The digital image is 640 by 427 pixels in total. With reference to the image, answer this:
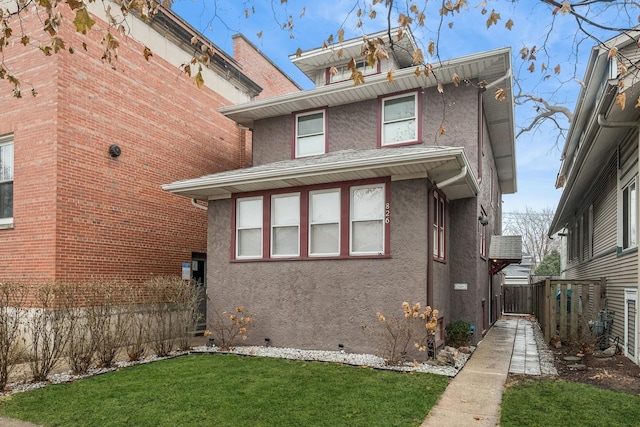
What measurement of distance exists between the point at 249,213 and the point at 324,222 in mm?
1924

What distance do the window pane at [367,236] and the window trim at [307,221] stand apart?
13cm

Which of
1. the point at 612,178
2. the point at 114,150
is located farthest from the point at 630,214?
the point at 114,150

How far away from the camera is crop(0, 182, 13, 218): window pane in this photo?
1038 centimetres

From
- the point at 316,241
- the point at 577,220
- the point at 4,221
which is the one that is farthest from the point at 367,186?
the point at 577,220

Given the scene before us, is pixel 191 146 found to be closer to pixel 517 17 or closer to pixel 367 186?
pixel 367 186

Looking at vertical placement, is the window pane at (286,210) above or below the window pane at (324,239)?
above

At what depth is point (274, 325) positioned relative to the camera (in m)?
9.90

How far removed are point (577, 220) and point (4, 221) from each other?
1794cm

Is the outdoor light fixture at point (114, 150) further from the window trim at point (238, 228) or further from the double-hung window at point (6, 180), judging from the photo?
the window trim at point (238, 228)

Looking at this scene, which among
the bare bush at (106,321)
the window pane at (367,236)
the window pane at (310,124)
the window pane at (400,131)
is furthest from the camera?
the window pane at (310,124)

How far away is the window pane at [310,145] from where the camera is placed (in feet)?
38.9

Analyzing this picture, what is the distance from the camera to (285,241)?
10180 mm

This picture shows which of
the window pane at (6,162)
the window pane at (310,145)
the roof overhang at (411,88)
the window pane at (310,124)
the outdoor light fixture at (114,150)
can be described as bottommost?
the window pane at (6,162)

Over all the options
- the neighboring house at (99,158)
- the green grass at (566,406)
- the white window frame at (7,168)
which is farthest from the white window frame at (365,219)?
the white window frame at (7,168)
